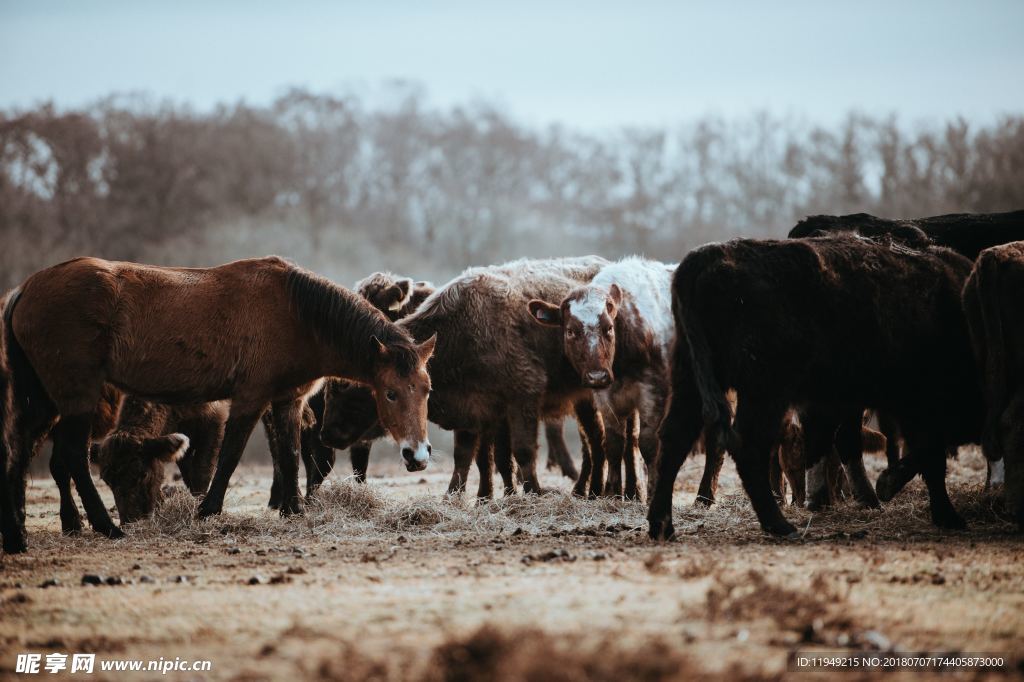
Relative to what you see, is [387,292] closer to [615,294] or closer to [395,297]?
[395,297]

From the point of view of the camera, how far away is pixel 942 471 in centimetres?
785

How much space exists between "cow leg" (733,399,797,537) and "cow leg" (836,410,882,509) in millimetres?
2120

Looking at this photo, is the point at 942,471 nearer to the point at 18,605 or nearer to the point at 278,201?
the point at 18,605

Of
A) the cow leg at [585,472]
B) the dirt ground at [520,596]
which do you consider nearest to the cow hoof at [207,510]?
the dirt ground at [520,596]

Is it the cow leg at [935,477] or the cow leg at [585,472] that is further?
the cow leg at [585,472]

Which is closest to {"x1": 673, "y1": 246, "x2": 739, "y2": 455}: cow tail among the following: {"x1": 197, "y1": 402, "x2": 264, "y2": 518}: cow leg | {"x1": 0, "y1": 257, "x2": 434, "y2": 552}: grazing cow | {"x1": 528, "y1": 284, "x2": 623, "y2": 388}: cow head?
{"x1": 528, "y1": 284, "x2": 623, "y2": 388}: cow head

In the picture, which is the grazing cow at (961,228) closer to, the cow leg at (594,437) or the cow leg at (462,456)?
the cow leg at (594,437)

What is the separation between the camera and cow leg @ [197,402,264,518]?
908 cm

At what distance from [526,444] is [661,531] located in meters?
3.42

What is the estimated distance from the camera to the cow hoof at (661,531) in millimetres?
7079

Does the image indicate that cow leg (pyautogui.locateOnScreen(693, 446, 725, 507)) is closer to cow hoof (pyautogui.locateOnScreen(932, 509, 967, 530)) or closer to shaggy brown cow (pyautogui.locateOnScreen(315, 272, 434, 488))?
cow hoof (pyautogui.locateOnScreen(932, 509, 967, 530))

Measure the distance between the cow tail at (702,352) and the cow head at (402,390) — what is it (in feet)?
9.06

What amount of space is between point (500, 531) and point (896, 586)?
3.39 meters

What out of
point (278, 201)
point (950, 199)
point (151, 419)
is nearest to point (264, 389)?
point (151, 419)
